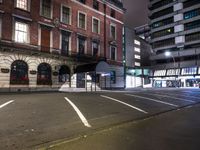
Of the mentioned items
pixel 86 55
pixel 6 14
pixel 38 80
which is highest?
pixel 6 14

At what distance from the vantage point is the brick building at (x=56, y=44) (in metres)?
23.7

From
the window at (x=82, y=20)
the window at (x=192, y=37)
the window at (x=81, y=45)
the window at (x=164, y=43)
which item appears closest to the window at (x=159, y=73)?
the window at (x=164, y=43)

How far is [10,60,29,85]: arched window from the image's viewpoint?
2352 cm

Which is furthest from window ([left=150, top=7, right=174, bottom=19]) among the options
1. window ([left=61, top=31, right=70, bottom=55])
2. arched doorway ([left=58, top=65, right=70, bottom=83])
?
arched doorway ([left=58, top=65, right=70, bottom=83])

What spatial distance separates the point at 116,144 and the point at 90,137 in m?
0.98

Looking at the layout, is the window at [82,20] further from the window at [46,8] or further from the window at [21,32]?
the window at [21,32]

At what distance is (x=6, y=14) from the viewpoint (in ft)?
77.4

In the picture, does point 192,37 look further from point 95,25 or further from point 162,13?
point 95,25

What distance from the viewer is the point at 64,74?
29.0m

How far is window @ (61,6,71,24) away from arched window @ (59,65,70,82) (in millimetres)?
7149

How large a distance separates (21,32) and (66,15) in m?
8.27

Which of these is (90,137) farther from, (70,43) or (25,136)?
(70,43)

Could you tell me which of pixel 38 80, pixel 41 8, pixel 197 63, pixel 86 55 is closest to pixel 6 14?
pixel 41 8

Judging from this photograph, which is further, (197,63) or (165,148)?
(197,63)
